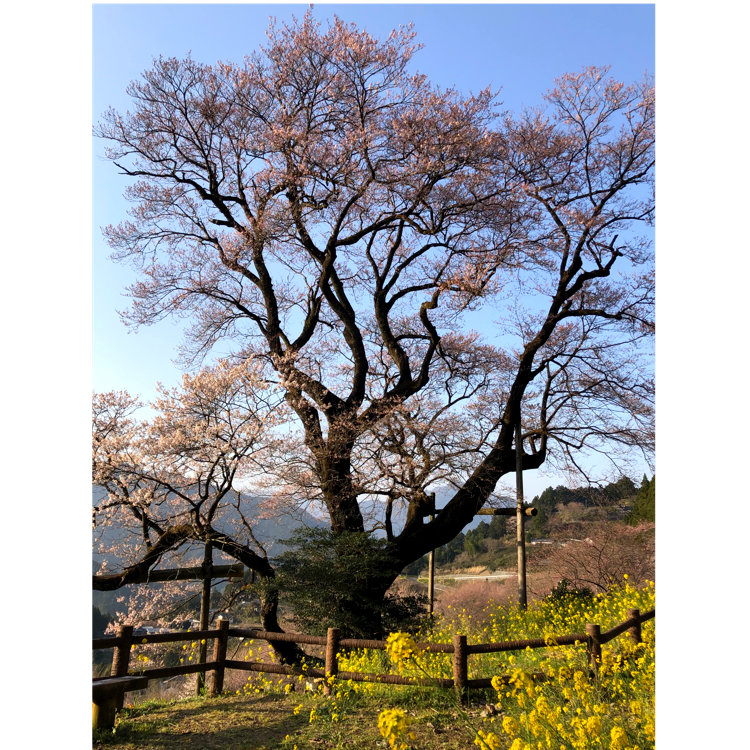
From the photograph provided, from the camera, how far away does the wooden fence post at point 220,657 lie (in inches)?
190

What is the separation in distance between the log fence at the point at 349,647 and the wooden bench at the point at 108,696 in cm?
17

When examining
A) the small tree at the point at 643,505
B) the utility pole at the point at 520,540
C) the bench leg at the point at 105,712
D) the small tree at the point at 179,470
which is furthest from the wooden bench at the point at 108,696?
the small tree at the point at 643,505

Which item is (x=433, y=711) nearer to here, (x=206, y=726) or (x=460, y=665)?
(x=460, y=665)

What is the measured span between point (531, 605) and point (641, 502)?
7.65 feet

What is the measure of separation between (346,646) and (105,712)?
165 cm

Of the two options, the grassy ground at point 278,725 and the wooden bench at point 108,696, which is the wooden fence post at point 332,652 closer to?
the grassy ground at point 278,725

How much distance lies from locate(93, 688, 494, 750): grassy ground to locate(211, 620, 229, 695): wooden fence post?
0.39 metres

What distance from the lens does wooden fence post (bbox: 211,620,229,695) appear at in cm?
484

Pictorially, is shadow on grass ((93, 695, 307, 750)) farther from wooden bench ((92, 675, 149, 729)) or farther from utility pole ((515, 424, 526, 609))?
utility pole ((515, 424, 526, 609))

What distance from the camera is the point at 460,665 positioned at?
3959 mm

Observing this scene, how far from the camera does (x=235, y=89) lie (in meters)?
6.70
